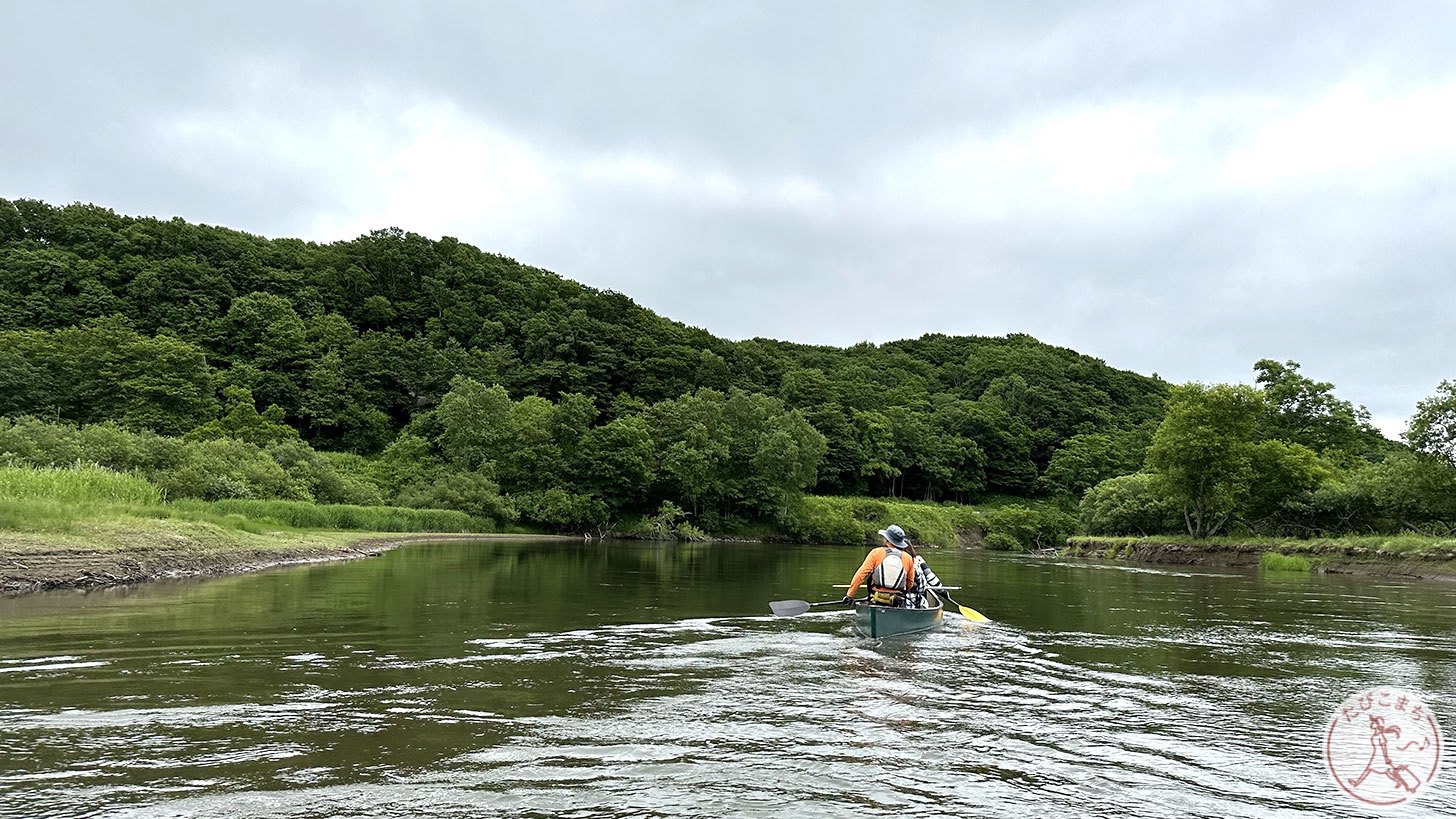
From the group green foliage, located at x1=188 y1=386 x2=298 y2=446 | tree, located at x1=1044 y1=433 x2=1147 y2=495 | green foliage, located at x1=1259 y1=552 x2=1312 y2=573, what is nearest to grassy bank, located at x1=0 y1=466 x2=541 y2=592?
green foliage, located at x1=188 y1=386 x2=298 y2=446

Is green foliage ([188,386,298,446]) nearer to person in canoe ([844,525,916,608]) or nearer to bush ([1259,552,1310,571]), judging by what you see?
person in canoe ([844,525,916,608])

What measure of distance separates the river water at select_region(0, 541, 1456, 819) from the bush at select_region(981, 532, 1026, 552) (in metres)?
73.0

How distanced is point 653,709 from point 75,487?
71.6 ft

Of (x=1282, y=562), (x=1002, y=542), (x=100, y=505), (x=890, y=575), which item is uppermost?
(x=100, y=505)

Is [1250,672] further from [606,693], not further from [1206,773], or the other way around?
[606,693]

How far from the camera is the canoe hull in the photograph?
1430 centimetres

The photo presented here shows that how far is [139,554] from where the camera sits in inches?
811

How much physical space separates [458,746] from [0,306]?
10383cm

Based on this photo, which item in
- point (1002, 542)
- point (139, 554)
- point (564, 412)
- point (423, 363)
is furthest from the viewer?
point (423, 363)

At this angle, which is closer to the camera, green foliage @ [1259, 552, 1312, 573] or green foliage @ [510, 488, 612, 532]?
green foliage @ [1259, 552, 1312, 573]

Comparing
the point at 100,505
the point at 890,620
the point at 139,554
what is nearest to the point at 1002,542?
the point at 890,620

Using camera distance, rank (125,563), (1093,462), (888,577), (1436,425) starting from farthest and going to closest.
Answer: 1. (1093,462)
2. (1436,425)
3. (125,563)
4. (888,577)

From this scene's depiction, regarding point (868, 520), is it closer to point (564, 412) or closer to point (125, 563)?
point (564, 412)

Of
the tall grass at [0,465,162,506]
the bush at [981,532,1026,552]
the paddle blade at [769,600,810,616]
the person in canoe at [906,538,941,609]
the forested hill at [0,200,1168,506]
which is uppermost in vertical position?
the forested hill at [0,200,1168,506]
